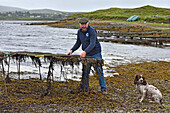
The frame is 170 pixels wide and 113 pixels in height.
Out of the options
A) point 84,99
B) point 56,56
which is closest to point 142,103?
point 84,99

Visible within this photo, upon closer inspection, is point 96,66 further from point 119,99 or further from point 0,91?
point 0,91

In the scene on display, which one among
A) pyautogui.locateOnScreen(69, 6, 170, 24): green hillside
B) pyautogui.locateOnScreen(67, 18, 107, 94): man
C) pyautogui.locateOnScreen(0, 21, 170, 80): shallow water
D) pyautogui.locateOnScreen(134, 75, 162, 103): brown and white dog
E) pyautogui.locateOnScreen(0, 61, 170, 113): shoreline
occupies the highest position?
pyautogui.locateOnScreen(69, 6, 170, 24): green hillside

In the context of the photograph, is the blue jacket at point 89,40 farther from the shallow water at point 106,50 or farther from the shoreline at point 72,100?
the shallow water at point 106,50

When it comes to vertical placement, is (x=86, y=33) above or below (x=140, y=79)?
above

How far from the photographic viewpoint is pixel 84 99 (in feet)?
31.2

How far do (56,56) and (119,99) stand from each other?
3114mm

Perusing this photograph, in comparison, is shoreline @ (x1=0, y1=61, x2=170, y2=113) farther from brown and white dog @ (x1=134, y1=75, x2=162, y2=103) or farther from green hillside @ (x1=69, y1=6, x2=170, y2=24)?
green hillside @ (x1=69, y1=6, x2=170, y2=24)

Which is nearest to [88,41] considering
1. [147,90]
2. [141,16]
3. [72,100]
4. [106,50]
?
[72,100]

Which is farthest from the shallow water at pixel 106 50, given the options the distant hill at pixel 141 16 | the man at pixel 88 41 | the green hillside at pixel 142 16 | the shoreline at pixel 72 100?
the distant hill at pixel 141 16

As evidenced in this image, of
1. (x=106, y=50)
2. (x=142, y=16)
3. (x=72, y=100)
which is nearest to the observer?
(x=72, y=100)

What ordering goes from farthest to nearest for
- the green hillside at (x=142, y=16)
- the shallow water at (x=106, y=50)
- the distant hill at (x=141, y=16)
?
1. the distant hill at (x=141, y=16)
2. the green hillside at (x=142, y=16)
3. the shallow water at (x=106, y=50)

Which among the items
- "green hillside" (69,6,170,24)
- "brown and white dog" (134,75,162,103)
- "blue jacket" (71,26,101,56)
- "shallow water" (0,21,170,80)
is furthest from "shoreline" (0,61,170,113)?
"green hillside" (69,6,170,24)

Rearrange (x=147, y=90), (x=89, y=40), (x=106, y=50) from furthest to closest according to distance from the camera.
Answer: (x=106, y=50)
(x=89, y=40)
(x=147, y=90)

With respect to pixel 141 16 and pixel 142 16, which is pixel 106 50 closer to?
pixel 142 16
